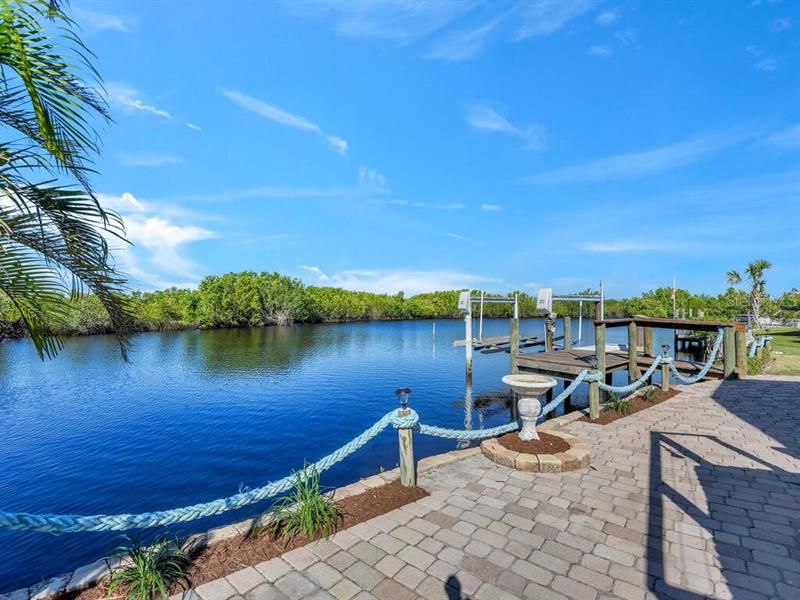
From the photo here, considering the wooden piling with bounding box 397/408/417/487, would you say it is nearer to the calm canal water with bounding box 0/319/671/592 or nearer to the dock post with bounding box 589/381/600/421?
the calm canal water with bounding box 0/319/671/592

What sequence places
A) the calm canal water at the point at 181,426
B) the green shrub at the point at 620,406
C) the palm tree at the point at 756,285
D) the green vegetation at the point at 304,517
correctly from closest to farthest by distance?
the green vegetation at the point at 304,517 < the calm canal water at the point at 181,426 < the green shrub at the point at 620,406 < the palm tree at the point at 756,285

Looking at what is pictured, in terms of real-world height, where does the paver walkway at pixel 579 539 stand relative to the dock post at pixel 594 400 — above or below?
below

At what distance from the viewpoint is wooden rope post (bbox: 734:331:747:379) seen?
10.7 m

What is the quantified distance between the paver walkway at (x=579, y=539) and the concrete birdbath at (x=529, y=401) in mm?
728

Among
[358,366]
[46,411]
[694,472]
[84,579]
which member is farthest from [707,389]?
[46,411]

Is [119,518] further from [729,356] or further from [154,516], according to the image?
[729,356]

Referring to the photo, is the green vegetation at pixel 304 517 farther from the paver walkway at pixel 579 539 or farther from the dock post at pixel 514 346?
the dock post at pixel 514 346

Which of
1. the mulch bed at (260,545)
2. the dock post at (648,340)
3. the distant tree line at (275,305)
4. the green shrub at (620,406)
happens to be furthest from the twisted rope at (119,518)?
the distant tree line at (275,305)

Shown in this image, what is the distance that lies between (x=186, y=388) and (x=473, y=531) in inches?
687

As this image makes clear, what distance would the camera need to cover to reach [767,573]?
2896 mm

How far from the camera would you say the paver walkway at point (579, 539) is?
2.78 m

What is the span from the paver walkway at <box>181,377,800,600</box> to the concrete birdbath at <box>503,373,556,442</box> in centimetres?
73

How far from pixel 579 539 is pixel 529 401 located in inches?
78.5

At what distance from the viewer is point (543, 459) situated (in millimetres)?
4859
